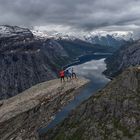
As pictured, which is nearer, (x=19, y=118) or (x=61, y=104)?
(x=19, y=118)

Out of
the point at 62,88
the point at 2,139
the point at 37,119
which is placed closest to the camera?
the point at 2,139

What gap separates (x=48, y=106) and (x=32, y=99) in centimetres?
478

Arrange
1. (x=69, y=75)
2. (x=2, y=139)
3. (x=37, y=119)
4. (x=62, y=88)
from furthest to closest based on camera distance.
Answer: (x=69, y=75), (x=62, y=88), (x=37, y=119), (x=2, y=139)

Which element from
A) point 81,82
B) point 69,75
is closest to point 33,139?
point 81,82

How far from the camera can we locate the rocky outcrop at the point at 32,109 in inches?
3292

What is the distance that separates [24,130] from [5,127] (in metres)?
5.77

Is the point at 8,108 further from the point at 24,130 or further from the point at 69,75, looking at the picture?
the point at 69,75

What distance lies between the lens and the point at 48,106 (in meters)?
89.6

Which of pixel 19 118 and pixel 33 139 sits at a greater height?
pixel 19 118

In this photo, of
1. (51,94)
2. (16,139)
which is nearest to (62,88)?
(51,94)

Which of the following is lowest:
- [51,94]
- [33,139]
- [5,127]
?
[33,139]

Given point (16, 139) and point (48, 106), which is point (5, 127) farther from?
point (48, 106)

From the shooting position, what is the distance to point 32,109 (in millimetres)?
86562

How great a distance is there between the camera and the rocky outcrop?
274 feet
